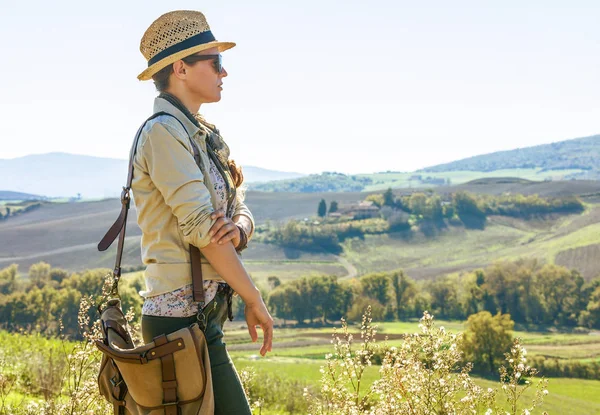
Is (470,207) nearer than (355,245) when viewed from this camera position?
No

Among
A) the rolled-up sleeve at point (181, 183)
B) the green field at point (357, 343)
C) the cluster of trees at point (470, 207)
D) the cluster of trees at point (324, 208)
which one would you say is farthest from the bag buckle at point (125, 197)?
the cluster of trees at point (324, 208)

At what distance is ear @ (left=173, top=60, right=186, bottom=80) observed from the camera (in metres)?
2.68

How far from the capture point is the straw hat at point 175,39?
8.70 ft

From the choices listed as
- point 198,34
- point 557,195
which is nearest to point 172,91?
point 198,34

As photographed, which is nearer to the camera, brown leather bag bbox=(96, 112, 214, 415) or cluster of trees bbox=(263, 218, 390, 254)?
brown leather bag bbox=(96, 112, 214, 415)

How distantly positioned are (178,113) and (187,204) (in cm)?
40

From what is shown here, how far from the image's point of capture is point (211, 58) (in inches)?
107

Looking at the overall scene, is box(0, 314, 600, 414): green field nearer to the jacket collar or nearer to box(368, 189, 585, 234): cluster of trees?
the jacket collar

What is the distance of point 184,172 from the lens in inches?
96.7

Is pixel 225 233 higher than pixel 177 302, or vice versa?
pixel 225 233

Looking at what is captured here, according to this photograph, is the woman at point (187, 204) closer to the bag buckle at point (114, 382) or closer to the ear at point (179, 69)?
the ear at point (179, 69)

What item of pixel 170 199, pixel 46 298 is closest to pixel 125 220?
pixel 170 199

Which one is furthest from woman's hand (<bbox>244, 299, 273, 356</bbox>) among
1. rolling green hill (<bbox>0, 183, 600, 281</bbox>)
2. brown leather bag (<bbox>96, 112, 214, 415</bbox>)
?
rolling green hill (<bbox>0, 183, 600, 281</bbox>)

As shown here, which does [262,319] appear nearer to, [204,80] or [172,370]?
[172,370]
